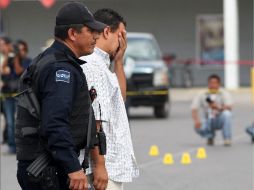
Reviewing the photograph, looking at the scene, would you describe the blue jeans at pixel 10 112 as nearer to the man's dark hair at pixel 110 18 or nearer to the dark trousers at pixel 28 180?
the man's dark hair at pixel 110 18

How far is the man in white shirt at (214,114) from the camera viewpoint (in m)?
15.4

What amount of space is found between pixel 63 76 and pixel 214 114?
10867 mm

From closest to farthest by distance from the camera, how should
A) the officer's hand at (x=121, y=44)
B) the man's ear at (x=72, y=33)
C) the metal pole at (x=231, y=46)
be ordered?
1. the man's ear at (x=72, y=33)
2. the officer's hand at (x=121, y=44)
3. the metal pole at (x=231, y=46)

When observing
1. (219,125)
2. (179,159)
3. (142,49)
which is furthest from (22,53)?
(142,49)

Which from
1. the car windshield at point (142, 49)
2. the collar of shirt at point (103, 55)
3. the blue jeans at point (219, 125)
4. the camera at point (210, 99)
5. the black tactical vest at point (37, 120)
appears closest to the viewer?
the black tactical vest at point (37, 120)

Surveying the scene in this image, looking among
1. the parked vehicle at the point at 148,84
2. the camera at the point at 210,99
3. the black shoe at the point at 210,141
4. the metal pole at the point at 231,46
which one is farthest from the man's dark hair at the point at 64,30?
the metal pole at the point at 231,46

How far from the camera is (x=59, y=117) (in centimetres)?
486

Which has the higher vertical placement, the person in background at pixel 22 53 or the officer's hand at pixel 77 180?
the person in background at pixel 22 53

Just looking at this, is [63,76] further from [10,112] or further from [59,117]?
[10,112]

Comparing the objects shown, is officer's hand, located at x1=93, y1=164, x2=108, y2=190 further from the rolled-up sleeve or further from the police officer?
the rolled-up sleeve

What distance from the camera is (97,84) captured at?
552 centimetres

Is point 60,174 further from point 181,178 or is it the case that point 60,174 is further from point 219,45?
point 219,45

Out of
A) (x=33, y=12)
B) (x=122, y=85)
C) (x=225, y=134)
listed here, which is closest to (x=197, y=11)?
(x=33, y=12)

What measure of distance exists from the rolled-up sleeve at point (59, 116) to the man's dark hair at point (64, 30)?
269mm
